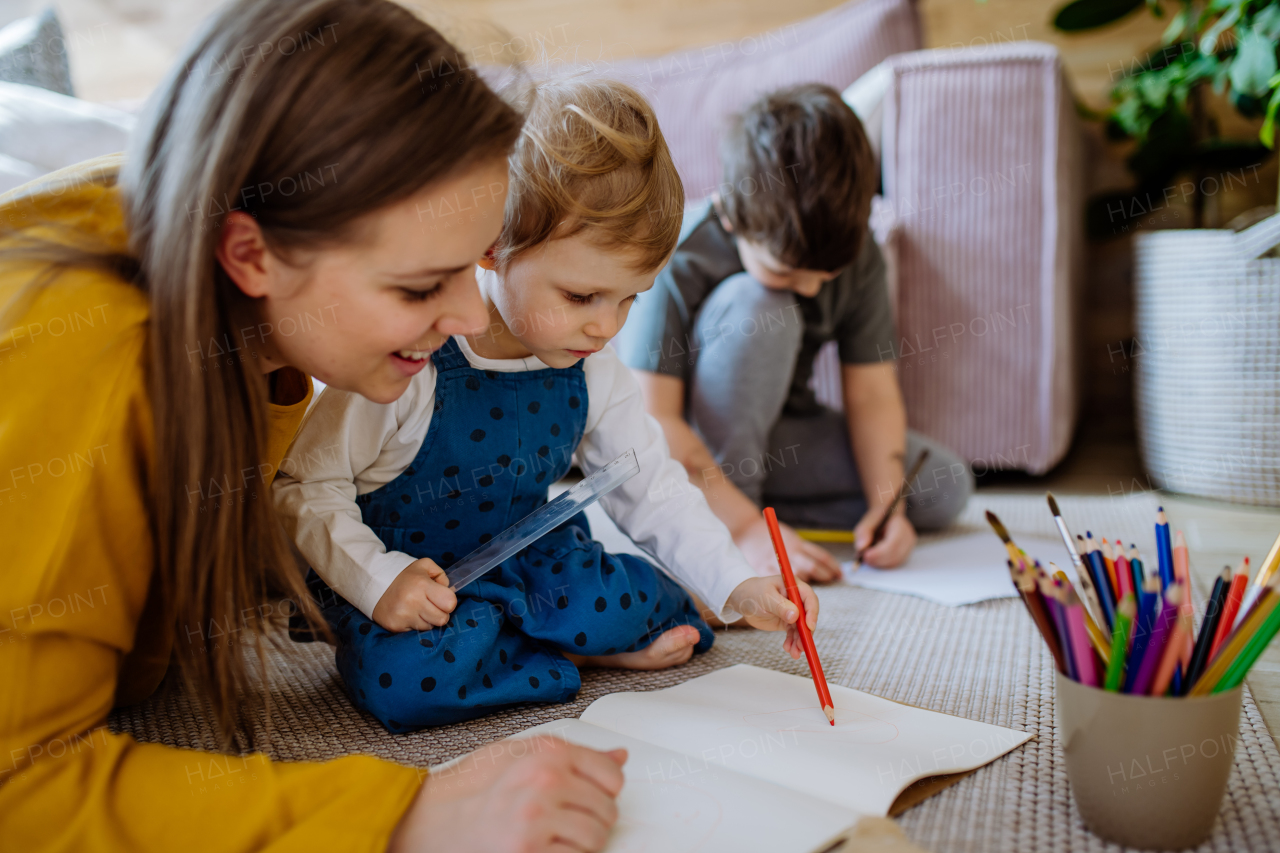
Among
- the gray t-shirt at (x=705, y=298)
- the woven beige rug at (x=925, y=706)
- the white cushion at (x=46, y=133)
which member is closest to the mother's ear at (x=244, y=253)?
the woven beige rug at (x=925, y=706)

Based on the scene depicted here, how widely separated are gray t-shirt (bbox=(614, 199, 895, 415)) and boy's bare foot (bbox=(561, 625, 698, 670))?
430 millimetres

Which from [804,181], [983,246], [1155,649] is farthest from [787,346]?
[1155,649]

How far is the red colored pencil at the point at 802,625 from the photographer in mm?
619

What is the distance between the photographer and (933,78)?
54.8 inches

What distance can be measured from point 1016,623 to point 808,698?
0.29m

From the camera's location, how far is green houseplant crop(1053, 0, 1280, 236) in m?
1.37

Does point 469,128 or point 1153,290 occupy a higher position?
point 469,128

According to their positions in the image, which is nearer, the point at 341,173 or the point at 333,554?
the point at 341,173

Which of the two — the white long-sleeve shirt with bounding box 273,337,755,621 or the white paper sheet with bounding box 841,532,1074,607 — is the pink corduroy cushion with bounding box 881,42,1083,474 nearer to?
the white paper sheet with bounding box 841,532,1074,607

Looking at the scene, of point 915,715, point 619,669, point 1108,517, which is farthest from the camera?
point 1108,517

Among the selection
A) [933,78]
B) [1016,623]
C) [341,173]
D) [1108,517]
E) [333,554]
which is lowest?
[1108,517]

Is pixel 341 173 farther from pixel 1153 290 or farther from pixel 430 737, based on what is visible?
pixel 1153 290

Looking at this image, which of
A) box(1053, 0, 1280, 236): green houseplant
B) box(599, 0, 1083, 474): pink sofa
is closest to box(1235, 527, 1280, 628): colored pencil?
box(599, 0, 1083, 474): pink sofa

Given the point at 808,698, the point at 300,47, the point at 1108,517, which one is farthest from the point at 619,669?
the point at 1108,517
